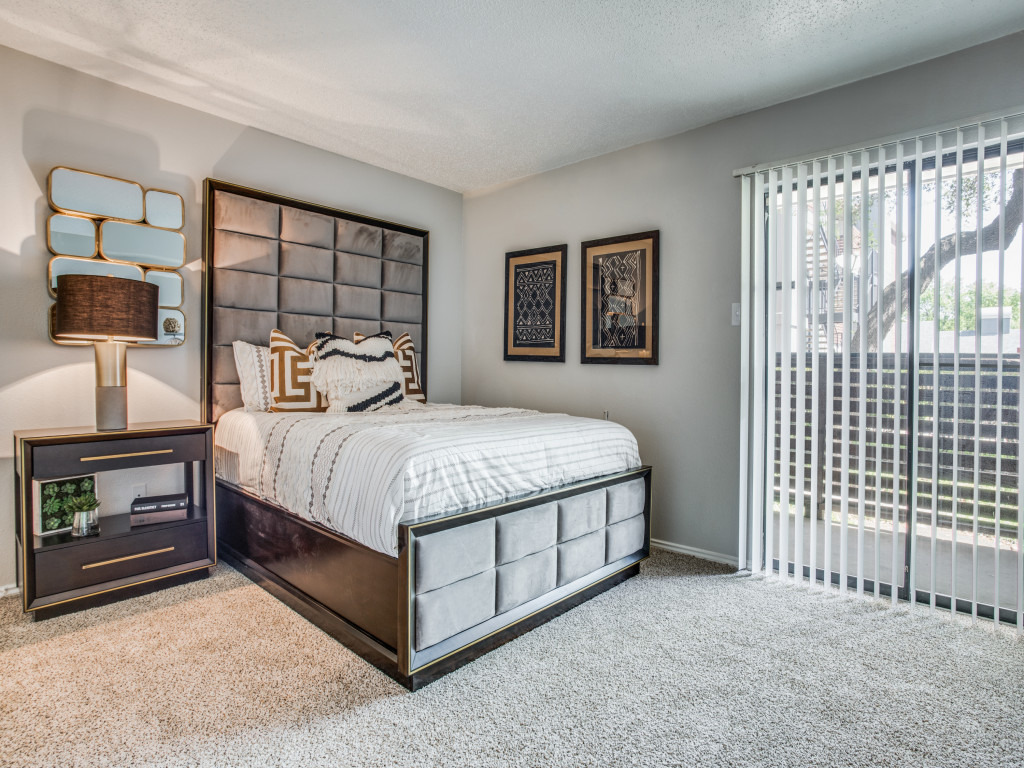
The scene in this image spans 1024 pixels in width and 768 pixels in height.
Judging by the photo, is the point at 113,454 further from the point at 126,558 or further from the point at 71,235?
the point at 71,235

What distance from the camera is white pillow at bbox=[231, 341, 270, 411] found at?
314cm

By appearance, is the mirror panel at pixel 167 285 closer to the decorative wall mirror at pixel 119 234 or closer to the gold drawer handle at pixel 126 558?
the decorative wall mirror at pixel 119 234

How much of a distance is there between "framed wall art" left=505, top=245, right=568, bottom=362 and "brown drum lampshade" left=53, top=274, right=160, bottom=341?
A: 2416 mm

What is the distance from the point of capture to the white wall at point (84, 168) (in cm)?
257

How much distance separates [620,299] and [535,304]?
725mm

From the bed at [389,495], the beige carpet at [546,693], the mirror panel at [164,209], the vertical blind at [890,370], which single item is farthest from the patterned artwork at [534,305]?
the mirror panel at [164,209]

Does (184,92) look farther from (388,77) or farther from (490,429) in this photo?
(490,429)

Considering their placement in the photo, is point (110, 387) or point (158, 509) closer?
point (110, 387)

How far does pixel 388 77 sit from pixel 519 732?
2.86 metres

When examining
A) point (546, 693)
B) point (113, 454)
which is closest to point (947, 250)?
point (546, 693)

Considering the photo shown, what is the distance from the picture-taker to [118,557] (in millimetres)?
2523

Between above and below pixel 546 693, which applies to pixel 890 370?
above

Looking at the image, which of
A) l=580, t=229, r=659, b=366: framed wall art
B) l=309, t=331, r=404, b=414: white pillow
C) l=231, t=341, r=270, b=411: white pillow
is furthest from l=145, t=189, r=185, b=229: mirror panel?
l=580, t=229, r=659, b=366: framed wall art

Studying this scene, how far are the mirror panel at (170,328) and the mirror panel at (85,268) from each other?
0.23 metres
